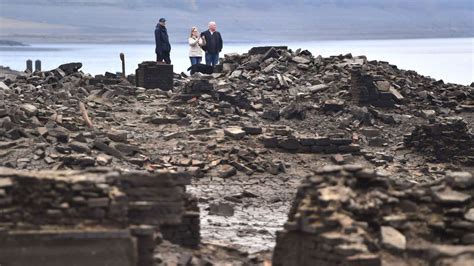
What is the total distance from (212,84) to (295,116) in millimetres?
2793

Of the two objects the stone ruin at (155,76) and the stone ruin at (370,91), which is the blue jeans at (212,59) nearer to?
the stone ruin at (155,76)

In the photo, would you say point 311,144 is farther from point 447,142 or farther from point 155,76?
point 155,76

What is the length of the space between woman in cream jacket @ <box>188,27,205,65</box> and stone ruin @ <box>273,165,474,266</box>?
20120mm

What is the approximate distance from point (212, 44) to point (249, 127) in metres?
8.36

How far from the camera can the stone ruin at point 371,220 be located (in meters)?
13.5

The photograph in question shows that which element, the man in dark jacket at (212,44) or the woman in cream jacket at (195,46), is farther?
the woman in cream jacket at (195,46)

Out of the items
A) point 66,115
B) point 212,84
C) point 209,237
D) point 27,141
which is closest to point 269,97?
point 212,84

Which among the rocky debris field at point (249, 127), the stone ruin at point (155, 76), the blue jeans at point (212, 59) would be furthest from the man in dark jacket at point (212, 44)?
the stone ruin at point (155, 76)

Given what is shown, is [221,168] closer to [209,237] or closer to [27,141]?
[27,141]

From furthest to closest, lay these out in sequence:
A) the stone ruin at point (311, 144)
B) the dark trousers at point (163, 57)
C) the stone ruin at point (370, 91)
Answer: the dark trousers at point (163, 57), the stone ruin at point (370, 91), the stone ruin at point (311, 144)

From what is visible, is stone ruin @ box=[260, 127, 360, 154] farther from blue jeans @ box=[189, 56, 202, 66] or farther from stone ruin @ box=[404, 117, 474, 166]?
blue jeans @ box=[189, 56, 202, 66]

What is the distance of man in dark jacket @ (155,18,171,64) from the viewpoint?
34.2 m

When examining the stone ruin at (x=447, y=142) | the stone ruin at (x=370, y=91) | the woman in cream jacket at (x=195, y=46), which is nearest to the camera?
the stone ruin at (x=447, y=142)

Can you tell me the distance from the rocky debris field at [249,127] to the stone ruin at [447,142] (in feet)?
0.08
